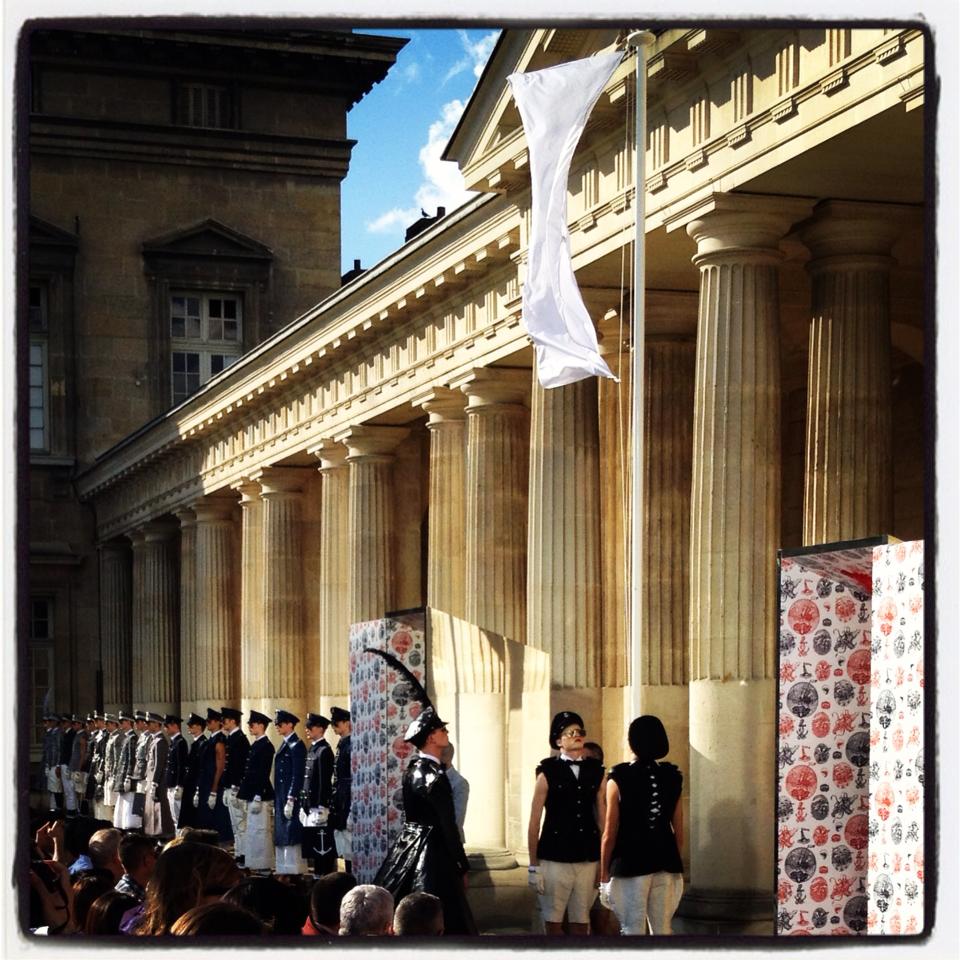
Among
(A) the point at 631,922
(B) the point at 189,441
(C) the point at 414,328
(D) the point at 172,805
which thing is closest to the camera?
(A) the point at 631,922

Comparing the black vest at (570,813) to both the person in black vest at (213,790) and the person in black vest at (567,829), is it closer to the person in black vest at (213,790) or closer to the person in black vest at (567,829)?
the person in black vest at (567,829)

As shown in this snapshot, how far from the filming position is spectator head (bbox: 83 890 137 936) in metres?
9.90

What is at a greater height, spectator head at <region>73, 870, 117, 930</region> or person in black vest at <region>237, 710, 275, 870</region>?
spectator head at <region>73, 870, 117, 930</region>

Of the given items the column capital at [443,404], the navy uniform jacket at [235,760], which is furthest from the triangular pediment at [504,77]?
the navy uniform jacket at [235,760]

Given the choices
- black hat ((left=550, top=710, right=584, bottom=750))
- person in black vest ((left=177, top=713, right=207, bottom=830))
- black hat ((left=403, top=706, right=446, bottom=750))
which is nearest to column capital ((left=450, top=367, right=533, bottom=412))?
person in black vest ((left=177, top=713, right=207, bottom=830))

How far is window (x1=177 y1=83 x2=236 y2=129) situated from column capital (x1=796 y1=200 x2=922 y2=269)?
136 feet

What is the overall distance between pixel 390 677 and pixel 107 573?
38.1 m

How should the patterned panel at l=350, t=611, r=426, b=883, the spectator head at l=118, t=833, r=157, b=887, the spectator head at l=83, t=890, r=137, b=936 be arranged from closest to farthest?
the spectator head at l=83, t=890, r=137, b=936
the spectator head at l=118, t=833, r=157, b=887
the patterned panel at l=350, t=611, r=426, b=883

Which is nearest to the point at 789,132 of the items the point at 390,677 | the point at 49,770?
the point at 390,677

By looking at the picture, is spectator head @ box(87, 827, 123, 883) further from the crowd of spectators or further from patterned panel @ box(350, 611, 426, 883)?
patterned panel @ box(350, 611, 426, 883)

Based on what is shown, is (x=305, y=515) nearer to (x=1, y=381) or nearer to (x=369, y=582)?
(x=369, y=582)

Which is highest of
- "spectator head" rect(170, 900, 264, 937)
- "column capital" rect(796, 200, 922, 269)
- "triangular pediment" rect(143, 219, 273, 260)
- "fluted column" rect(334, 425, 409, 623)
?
"triangular pediment" rect(143, 219, 273, 260)

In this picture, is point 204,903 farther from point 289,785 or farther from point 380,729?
point 289,785

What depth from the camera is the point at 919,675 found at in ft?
34.2
